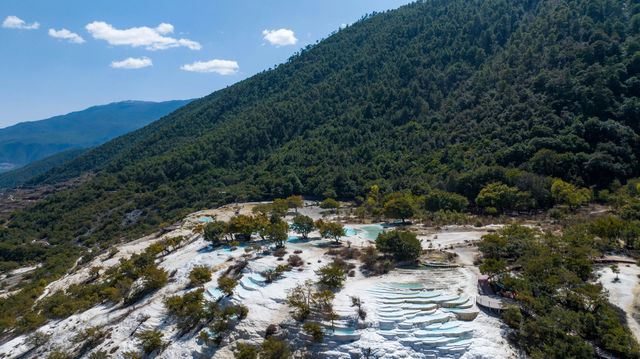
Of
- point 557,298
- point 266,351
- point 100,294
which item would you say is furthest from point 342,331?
point 100,294

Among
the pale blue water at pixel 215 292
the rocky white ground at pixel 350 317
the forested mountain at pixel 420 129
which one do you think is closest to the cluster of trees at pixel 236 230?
the rocky white ground at pixel 350 317

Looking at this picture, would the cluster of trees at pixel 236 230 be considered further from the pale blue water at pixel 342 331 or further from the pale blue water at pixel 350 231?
the pale blue water at pixel 342 331

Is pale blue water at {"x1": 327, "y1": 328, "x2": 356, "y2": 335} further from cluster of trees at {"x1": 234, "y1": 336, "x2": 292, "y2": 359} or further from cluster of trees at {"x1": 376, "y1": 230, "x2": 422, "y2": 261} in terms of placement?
cluster of trees at {"x1": 376, "y1": 230, "x2": 422, "y2": 261}

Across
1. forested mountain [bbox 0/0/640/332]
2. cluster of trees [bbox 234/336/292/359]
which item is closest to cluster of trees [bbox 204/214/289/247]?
cluster of trees [bbox 234/336/292/359]

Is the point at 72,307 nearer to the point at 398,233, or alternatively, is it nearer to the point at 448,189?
the point at 398,233

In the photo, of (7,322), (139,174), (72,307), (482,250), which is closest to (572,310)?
(482,250)
